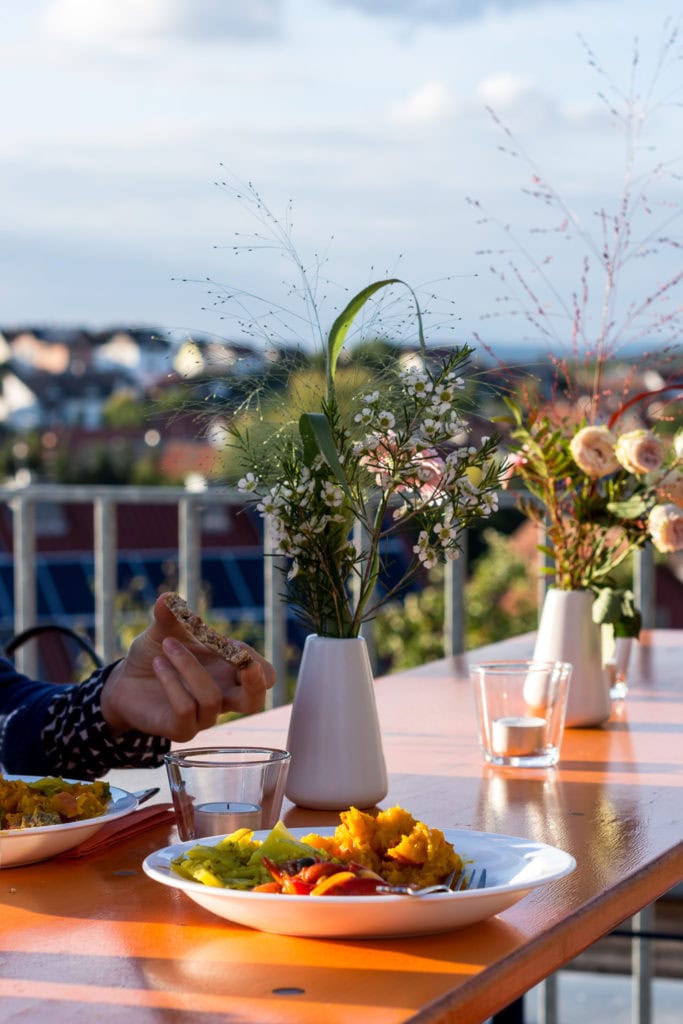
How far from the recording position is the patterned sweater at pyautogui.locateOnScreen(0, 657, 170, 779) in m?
1.34

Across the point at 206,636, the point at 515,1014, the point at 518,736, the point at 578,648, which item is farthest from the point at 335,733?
the point at 515,1014

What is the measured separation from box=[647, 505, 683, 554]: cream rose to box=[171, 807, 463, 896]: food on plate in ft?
2.37

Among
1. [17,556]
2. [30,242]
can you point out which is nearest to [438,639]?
[17,556]

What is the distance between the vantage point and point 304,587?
4.05 feet

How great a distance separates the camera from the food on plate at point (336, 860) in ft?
2.64

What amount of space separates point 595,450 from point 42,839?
803 millimetres

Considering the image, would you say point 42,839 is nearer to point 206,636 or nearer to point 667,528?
point 206,636

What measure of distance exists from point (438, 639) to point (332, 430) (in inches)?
192

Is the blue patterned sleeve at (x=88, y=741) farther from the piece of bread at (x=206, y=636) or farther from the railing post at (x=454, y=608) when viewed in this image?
the railing post at (x=454, y=608)

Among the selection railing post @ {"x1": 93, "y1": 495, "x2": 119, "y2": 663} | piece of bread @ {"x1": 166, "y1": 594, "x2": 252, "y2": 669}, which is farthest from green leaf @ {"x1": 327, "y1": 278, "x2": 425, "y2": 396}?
railing post @ {"x1": 93, "y1": 495, "x2": 119, "y2": 663}

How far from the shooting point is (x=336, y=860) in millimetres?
843

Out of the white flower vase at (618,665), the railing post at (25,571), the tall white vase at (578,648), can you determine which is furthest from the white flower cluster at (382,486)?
the railing post at (25,571)

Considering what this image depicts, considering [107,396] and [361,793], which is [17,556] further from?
[107,396]

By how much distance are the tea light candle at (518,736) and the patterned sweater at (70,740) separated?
0.33 m
